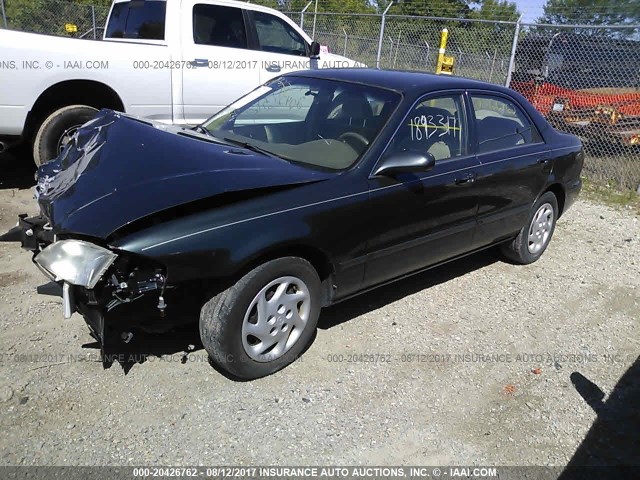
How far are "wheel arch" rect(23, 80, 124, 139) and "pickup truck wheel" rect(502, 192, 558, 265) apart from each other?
4402 millimetres

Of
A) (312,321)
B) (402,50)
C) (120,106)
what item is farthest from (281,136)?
(402,50)

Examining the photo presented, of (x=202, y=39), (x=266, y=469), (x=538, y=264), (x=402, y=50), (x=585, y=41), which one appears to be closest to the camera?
(x=266, y=469)

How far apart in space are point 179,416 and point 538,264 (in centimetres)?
375

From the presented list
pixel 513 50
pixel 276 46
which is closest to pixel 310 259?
pixel 276 46

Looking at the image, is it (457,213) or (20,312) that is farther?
(457,213)

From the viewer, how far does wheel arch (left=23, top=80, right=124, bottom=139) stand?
580 centimetres

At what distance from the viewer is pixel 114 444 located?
8.89 feet

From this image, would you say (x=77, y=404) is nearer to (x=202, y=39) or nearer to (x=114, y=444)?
(x=114, y=444)

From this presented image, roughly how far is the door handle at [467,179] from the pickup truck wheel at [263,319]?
4.39ft

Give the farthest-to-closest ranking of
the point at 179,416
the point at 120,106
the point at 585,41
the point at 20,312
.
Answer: the point at 585,41, the point at 120,106, the point at 20,312, the point at 179,416

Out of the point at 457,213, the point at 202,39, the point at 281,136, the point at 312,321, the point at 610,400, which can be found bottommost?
the point at 610,400

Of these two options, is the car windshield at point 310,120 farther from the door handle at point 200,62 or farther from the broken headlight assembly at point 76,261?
the door handle at point 200,62

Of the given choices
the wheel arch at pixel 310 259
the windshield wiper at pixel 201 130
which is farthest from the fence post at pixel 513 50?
the wheel arch at pixel 310 259

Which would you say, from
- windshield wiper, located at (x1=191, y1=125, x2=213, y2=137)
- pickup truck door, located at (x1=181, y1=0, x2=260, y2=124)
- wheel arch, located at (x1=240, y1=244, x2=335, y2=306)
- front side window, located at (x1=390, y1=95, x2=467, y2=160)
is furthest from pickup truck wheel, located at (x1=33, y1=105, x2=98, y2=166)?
front side window, located at (x1=390, y1=95, x2=467, y2=160)
